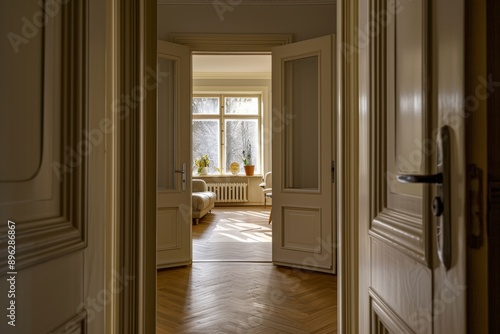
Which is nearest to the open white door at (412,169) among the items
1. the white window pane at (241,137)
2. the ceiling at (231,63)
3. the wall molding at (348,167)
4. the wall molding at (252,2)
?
the wall molding at (348,167)

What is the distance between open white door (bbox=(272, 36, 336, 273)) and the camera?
370 centimetres

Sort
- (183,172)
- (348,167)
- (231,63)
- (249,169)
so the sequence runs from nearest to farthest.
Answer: (348,167), (183,172), (231,63), (249,169)

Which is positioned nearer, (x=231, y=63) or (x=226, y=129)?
(x=231, y=63)

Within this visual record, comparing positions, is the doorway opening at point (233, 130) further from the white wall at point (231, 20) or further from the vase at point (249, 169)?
the white wall at point (231, 20)

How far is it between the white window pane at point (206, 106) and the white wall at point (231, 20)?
17.4 feet

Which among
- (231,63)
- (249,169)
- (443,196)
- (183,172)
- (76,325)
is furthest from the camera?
(249,169)

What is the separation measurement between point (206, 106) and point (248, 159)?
161cm

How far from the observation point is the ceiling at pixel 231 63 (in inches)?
309

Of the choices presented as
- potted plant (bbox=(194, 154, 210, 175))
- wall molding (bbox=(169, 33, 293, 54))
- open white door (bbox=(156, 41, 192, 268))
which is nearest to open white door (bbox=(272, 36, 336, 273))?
wall molding (bbox=(169, 33, 293, 54))

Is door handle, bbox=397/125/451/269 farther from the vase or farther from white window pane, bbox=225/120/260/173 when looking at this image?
white window pane, bbox=225/120/260/173

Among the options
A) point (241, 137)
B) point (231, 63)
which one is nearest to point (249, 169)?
point (241, 137)

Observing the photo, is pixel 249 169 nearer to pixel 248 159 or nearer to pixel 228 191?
pixel 248 159

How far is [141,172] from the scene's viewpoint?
139 cm
